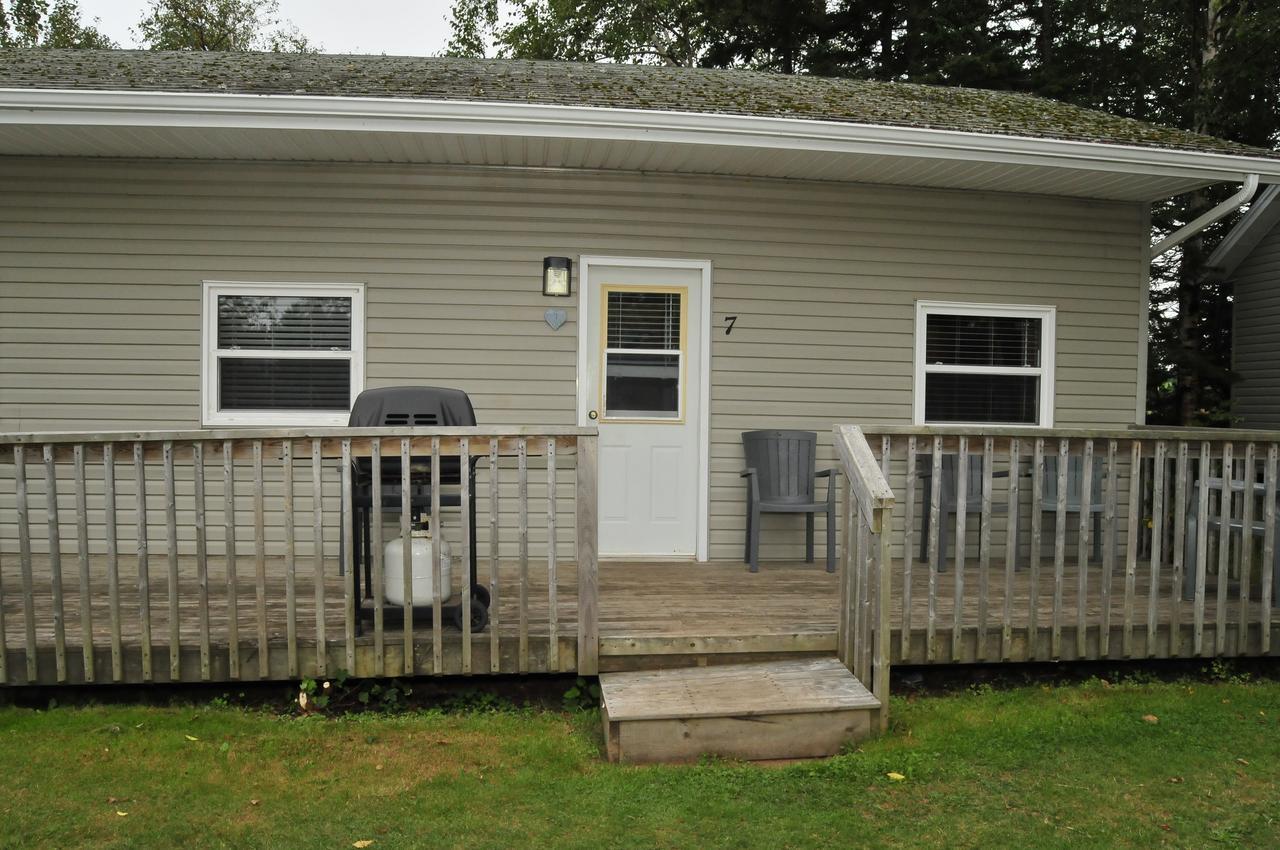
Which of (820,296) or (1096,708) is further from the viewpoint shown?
(820,296)

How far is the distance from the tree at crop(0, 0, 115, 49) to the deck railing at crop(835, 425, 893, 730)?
20.4 metres

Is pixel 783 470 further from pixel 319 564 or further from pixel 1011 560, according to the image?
pixel 319 564

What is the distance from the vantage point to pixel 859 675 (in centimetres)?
368

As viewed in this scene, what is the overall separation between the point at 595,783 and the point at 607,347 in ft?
10.5

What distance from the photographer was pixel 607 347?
584cm

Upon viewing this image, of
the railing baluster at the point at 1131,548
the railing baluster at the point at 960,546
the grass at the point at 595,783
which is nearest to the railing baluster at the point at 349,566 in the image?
the grass at the point at 595,783

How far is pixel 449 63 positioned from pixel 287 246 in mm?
2202

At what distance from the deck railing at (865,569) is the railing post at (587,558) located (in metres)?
1.02

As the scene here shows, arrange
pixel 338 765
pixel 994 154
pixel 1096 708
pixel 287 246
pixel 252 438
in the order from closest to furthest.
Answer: pixel 338 765, pixel 252 438, pixel 1096 708, pixel 994 154, pixel 287 246

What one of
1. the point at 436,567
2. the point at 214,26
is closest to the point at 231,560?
the point at 436,567

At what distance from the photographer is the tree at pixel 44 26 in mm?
18578

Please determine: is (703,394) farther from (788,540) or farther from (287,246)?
(287,246)

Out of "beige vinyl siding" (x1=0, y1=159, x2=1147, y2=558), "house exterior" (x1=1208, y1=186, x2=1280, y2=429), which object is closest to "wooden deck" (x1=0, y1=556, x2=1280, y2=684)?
"beige vinyl siding" (x1=0, y1=159, x2=1147, y2=558)

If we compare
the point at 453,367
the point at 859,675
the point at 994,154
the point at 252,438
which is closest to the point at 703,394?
the point at 453,367
